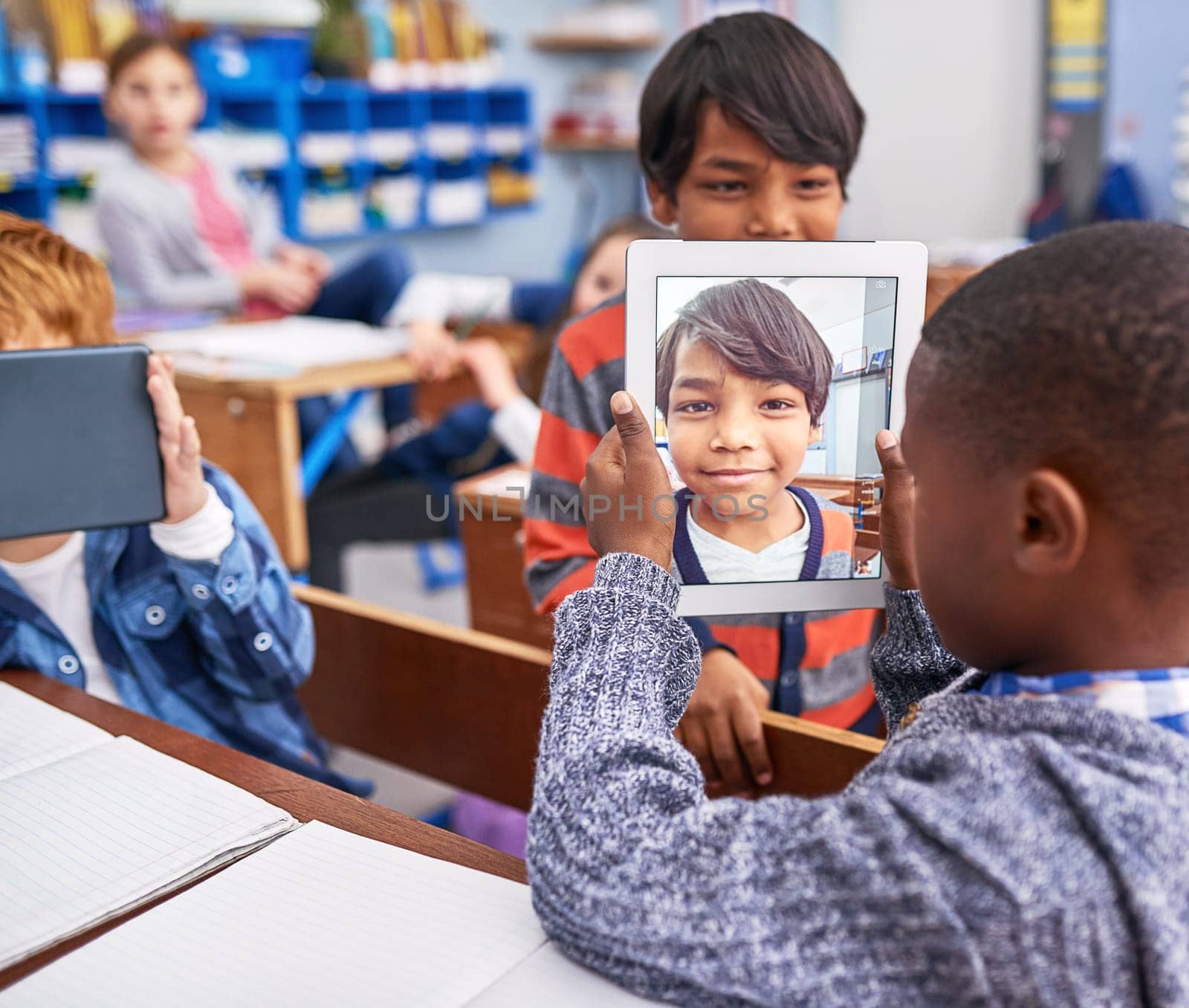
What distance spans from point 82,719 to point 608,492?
45 centimetres

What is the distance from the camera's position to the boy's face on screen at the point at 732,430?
79 centimetres

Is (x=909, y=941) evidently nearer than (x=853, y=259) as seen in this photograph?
Yes

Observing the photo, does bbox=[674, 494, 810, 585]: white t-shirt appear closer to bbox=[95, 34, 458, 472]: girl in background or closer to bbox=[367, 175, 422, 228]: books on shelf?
bbox=[95, 34, 458, 472]: girl in background

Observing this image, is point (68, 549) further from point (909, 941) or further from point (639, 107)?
point (909, 941)

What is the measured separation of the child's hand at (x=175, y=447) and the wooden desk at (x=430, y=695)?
12.3 inches

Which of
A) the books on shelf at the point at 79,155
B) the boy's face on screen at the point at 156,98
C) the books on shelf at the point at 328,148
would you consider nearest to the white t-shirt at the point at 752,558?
the boy's face on screen at the point at 156,98

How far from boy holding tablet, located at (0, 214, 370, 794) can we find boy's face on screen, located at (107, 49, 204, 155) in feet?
7.18

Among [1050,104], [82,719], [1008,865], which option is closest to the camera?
[1008,865]

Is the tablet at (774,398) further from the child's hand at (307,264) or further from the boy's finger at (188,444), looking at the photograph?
the child's hand at (307,264)

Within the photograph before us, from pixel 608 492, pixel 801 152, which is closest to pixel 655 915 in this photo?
pixel 608 492

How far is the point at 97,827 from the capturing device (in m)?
0.71

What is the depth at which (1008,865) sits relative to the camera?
0.48m

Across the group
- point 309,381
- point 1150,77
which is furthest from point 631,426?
point 1150,77

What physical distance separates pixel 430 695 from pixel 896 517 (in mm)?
619
